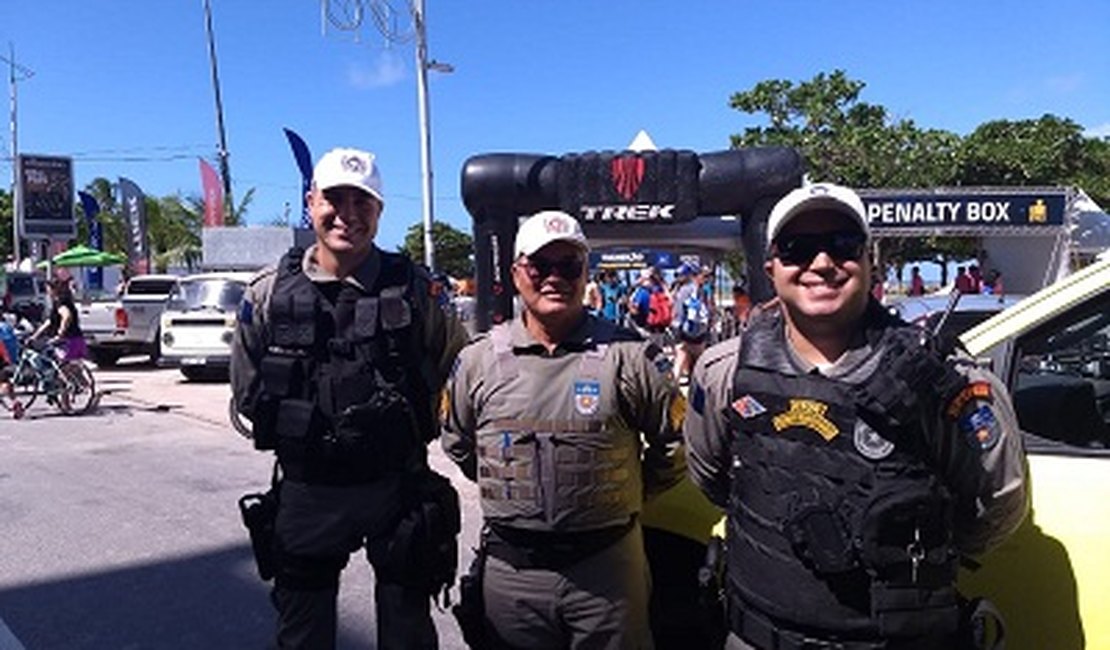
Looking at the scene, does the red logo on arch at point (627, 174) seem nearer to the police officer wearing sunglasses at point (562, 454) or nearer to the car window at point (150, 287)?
the police officer wearing sunglasses at point (562, 454)

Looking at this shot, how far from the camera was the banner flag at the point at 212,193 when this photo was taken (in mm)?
27391

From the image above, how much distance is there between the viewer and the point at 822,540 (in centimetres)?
186

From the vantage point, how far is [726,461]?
88.1 inches

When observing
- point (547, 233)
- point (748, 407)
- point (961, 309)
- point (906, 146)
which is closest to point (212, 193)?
point (906, 146)

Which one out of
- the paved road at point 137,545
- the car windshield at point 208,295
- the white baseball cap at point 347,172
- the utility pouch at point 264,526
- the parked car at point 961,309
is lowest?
A: the paved road at point 137,545

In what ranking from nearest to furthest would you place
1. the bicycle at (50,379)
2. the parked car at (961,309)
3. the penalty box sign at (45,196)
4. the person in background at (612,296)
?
the parked car at (961,309), the bicycle at (50,379), the person in background at (612,296), the penalty box sign at (45,196)

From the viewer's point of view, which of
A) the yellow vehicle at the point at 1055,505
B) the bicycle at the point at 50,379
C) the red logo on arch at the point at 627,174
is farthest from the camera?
the bicycle at the point at 50,379

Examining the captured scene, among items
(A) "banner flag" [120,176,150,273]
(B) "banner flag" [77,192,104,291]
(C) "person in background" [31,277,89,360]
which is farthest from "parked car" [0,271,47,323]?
(C) "person in background" [31,277,89,360]

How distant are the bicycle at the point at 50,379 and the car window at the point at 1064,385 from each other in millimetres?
11049

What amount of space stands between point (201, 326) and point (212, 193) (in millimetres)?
15544

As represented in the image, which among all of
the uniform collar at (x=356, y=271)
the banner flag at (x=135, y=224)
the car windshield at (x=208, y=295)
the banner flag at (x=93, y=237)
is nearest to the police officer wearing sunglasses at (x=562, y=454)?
Answer: the uniform collar at (x=356, y=271)

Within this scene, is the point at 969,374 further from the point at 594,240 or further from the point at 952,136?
the point at 952,136

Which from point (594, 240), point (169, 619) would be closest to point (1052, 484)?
point (169, 619)

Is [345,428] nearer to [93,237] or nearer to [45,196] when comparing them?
[45,196]
